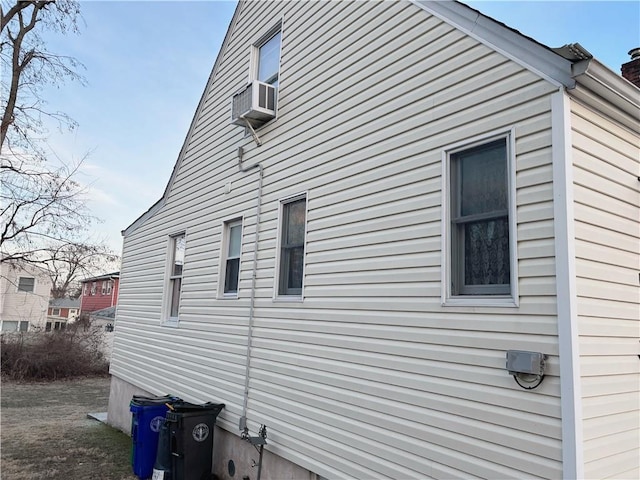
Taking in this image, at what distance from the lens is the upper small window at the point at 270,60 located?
709 centimetres

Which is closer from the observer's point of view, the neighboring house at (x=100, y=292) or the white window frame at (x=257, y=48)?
the white window frame at (x=257, y=48)

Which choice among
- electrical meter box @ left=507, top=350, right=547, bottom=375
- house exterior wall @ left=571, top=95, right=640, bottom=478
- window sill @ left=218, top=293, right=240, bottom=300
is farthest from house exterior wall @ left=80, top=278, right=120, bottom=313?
house exterior wall @ left=571, top=95, right=640, bottom=478

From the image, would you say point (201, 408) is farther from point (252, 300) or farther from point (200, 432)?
point (252, 300)

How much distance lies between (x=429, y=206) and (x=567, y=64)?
146 centimetres

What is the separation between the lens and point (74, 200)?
18.6 m

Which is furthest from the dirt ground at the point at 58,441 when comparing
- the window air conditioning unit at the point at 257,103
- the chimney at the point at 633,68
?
the chimney at the point at 633,68

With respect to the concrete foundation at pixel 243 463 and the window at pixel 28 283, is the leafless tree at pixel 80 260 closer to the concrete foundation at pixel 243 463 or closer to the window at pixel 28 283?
the window at pixel 28 283

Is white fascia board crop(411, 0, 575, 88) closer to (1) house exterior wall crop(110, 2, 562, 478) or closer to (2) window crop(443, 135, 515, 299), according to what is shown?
(1) house exterior wall crop(110, 2, 562, 478)

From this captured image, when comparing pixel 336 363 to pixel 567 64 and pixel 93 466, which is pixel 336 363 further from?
pixel 93 466

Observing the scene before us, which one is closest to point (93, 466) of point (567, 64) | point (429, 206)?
point (429, 206)

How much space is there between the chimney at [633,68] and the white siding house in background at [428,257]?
2.10 metres

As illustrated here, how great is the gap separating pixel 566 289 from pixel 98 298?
39386mm

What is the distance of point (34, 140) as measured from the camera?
16.3 metres

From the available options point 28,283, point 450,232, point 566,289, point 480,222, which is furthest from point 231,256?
point 28,283
